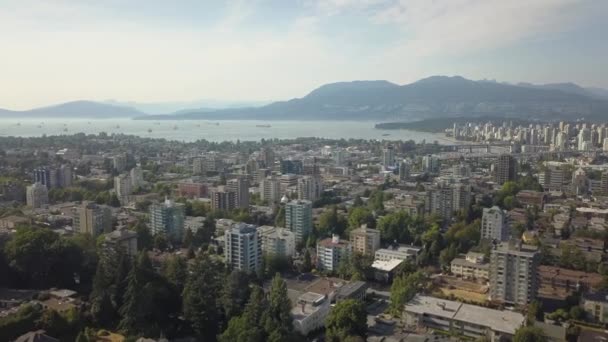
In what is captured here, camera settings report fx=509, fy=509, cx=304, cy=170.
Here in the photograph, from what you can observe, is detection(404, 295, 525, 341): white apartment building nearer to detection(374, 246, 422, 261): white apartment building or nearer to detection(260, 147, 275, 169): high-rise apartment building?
detection(374, 246, 422, 261): white apartment building

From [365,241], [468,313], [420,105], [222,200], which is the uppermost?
[420,105]

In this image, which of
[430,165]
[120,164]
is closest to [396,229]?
[430,165]

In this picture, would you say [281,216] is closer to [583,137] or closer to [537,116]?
[583,137]

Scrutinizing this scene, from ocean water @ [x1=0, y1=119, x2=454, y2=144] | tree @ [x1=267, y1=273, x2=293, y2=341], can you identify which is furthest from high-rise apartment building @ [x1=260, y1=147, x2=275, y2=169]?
ocean water @ [x1=0, y1=119, x2=454, y2=144]

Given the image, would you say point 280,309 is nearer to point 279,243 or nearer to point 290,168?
point 279,243

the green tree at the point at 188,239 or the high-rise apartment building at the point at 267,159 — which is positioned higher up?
the high-rise apartment building at the point at 267,159

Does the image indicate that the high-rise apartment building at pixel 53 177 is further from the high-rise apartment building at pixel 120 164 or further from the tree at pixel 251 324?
the tree at pixel 251 324

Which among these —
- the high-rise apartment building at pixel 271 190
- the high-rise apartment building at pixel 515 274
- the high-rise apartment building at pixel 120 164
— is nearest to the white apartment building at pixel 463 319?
the high-rise apartment building at pixel 515 274
